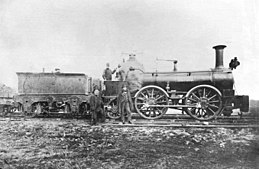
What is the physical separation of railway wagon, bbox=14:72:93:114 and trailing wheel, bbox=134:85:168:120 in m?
2.05

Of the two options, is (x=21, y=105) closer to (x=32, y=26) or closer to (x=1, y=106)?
(x=1, y=106)

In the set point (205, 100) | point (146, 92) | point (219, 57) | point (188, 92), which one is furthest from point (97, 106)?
point (219, 57)

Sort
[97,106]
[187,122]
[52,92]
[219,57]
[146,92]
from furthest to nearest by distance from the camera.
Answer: [52,92]
[146,92]
[219,57]
[97,106]
[187,122]

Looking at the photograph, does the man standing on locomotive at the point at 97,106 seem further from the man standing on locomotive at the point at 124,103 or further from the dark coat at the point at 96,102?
the man standing on locomotive at the point at 124,103

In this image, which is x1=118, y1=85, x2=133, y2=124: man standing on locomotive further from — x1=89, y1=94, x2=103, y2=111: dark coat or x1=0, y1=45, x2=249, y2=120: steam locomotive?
x1=89, y1=94, x2=103, y2=111: dark coat

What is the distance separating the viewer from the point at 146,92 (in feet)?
20.6

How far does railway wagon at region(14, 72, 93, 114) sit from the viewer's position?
7.07 m

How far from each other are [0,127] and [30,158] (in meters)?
2.43

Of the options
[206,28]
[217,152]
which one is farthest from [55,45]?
[217,152]

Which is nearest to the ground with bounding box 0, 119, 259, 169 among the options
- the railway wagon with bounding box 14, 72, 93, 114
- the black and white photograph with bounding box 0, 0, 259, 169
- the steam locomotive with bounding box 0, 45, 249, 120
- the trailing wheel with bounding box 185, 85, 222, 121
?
the black and white photograph with bounding box 0, 0, 259, 169

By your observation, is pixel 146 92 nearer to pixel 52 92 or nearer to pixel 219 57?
pixel 219 57

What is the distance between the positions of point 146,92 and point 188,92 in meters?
1.26

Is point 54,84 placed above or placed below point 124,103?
above

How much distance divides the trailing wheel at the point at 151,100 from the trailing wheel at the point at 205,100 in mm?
714
